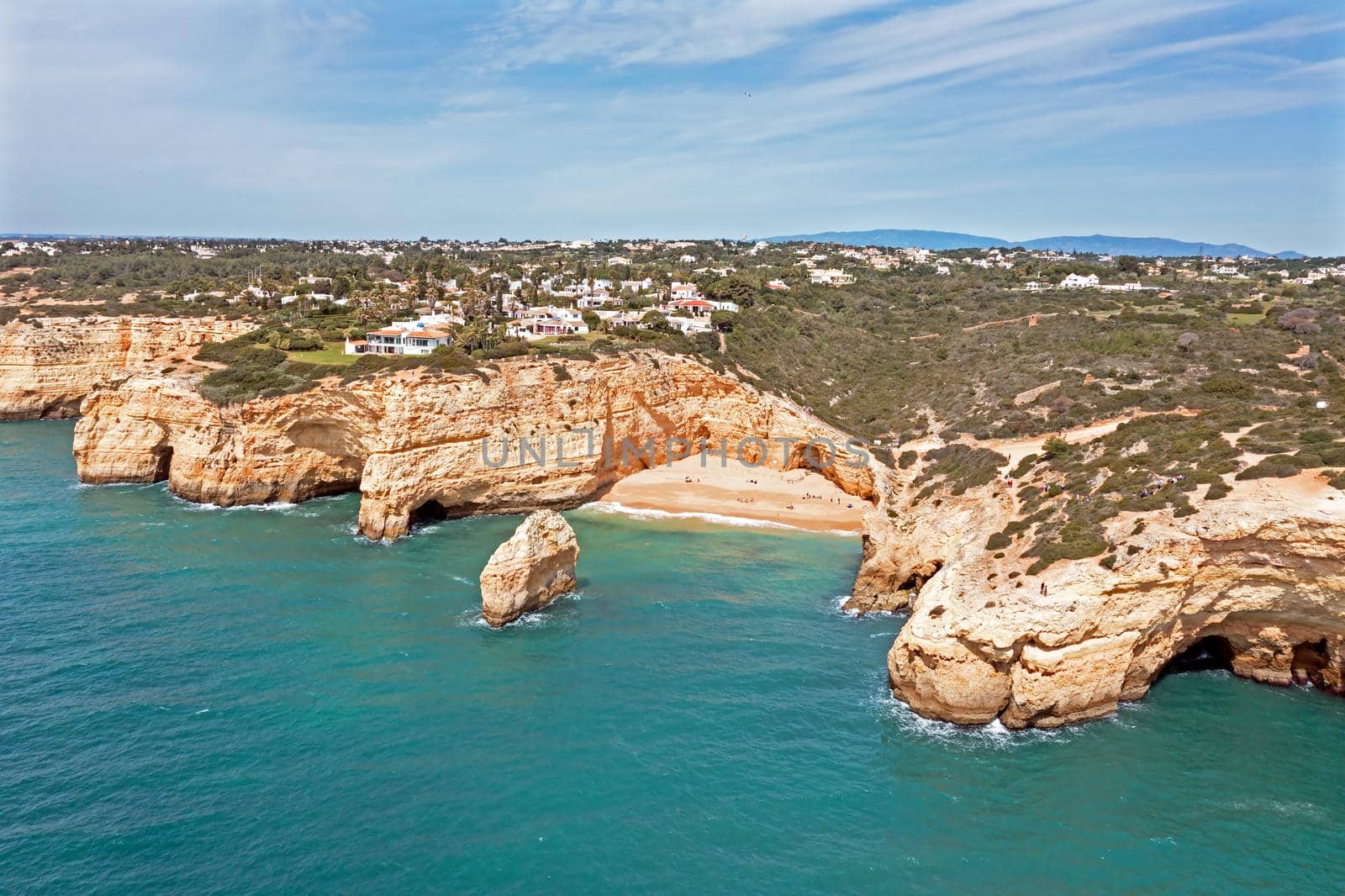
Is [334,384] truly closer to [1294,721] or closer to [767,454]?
[767,454]

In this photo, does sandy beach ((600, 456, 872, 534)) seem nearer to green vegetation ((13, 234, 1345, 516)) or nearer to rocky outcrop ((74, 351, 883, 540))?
rocky outcrop ((74, 351, 883, 540))

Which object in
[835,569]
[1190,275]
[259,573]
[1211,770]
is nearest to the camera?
[1211,770]

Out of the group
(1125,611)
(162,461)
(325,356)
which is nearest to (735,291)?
(325,356)

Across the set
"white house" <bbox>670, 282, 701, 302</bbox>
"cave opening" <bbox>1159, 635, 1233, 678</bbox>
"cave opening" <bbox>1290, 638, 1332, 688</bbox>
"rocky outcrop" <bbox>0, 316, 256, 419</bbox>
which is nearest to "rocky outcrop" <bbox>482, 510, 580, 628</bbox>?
"cave opening" <bbox>1159, 635, 1233, 678</bbox>

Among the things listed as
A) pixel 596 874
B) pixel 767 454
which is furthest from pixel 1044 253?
pixel 596 874

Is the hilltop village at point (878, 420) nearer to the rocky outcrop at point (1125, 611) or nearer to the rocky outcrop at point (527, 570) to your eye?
the rocky outcrop at point (1125, 611)

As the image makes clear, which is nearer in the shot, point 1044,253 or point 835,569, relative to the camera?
point 835,569

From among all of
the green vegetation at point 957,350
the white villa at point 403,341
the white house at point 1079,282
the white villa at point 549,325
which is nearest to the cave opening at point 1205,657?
the green vegetation at point 957,350

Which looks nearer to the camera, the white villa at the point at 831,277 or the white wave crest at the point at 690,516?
the white wave crest at the point at 690,516
